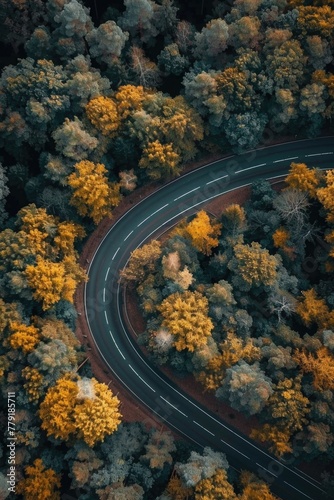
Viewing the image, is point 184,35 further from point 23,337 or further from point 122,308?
point 23,337

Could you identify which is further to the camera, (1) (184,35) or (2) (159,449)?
(1) (184,35)

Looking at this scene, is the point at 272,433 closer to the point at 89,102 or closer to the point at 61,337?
the point at 61,337

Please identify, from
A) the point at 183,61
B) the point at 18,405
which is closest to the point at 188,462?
the point at 18,405

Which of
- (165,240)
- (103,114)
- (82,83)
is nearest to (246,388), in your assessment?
(165,240)

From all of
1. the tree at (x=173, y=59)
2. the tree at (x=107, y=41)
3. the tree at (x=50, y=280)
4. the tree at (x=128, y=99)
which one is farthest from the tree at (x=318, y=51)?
the tree at (x=50, y=280)

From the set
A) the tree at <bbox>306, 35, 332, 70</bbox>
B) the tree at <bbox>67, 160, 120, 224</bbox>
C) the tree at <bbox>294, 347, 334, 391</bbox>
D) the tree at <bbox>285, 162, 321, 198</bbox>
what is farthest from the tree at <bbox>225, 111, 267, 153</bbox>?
the tree at <bbox>294, 347, 334, 391</bbox>

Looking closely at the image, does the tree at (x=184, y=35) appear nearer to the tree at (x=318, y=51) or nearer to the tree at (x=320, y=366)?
the tree at (x=318, y=51)
